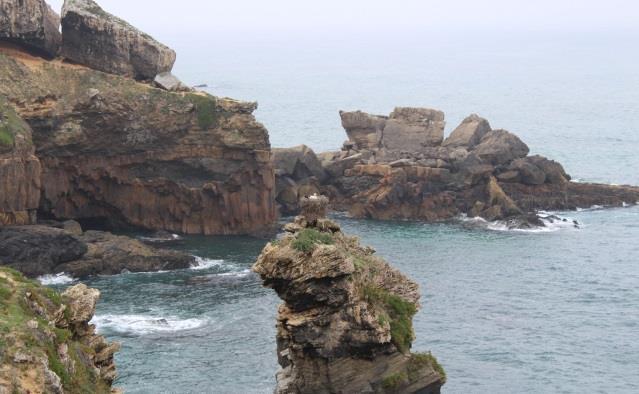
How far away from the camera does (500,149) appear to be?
137750mm

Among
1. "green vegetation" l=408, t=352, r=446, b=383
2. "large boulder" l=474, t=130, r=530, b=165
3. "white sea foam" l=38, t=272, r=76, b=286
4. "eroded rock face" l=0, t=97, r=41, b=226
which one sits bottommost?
"green vegetation" l=408, t=352, r=446, b=383

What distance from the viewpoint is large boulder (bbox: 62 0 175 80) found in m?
120

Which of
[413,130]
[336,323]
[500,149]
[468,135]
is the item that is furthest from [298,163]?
[336,323]

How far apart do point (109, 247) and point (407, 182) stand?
41.4 metres

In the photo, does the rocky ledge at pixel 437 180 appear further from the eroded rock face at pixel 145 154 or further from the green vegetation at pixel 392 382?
the green vegetation at pixel 392 382

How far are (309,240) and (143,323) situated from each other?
28.9 metres

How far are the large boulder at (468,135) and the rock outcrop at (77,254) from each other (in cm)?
4912

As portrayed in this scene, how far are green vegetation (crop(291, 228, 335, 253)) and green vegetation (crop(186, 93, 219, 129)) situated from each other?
59.3 m

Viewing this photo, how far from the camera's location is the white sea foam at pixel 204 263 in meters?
105

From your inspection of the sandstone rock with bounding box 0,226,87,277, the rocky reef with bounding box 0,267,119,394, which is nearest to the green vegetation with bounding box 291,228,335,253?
the rocky reef with bounding box 0,267,119,394

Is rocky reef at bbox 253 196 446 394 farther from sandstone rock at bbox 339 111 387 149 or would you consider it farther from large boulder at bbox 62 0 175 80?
sandstone rock at bbox 339 111 387 149

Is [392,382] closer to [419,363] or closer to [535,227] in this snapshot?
[419,363]

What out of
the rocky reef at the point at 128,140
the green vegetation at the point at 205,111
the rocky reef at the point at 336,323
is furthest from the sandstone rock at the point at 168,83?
the rocky reef at the point at 336,323

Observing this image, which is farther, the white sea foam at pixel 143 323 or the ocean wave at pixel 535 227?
the ocean wave at pixel 535 227
